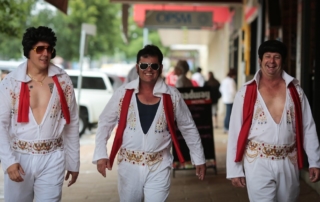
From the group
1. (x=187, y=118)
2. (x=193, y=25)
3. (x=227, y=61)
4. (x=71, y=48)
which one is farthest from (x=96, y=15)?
(x=187, y=118)

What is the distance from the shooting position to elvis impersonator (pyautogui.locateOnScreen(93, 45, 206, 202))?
5.41m

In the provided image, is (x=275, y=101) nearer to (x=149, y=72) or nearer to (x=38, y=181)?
(x=149, y=72)

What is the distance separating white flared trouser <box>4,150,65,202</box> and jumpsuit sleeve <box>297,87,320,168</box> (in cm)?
197

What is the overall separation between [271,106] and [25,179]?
200 centimetres

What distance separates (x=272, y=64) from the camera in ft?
17.6

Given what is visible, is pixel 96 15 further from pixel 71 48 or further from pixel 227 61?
pixel 227 61

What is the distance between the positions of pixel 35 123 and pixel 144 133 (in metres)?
0.87

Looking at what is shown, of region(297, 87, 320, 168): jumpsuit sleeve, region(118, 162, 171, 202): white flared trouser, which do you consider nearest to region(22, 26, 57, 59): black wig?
region(118, 162, 171, 202): white flared trouser

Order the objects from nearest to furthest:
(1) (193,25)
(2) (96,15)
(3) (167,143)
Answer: (3) (167,143) < (1) (193,25) < (2) (96,15)

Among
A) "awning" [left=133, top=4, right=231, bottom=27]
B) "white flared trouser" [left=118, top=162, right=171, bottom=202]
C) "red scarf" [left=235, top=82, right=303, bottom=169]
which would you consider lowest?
"white flared trouser" [left=118, top=162, right=171, bottom=202]

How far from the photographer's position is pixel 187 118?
5.75m

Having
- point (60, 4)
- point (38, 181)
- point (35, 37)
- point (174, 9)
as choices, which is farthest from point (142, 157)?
point (174, 9)

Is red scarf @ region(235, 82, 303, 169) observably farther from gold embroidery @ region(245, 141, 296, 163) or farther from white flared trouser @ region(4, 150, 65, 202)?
white flared trouser @ region(4, 150, 65, 202)

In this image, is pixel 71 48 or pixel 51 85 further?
pixel 71 48
